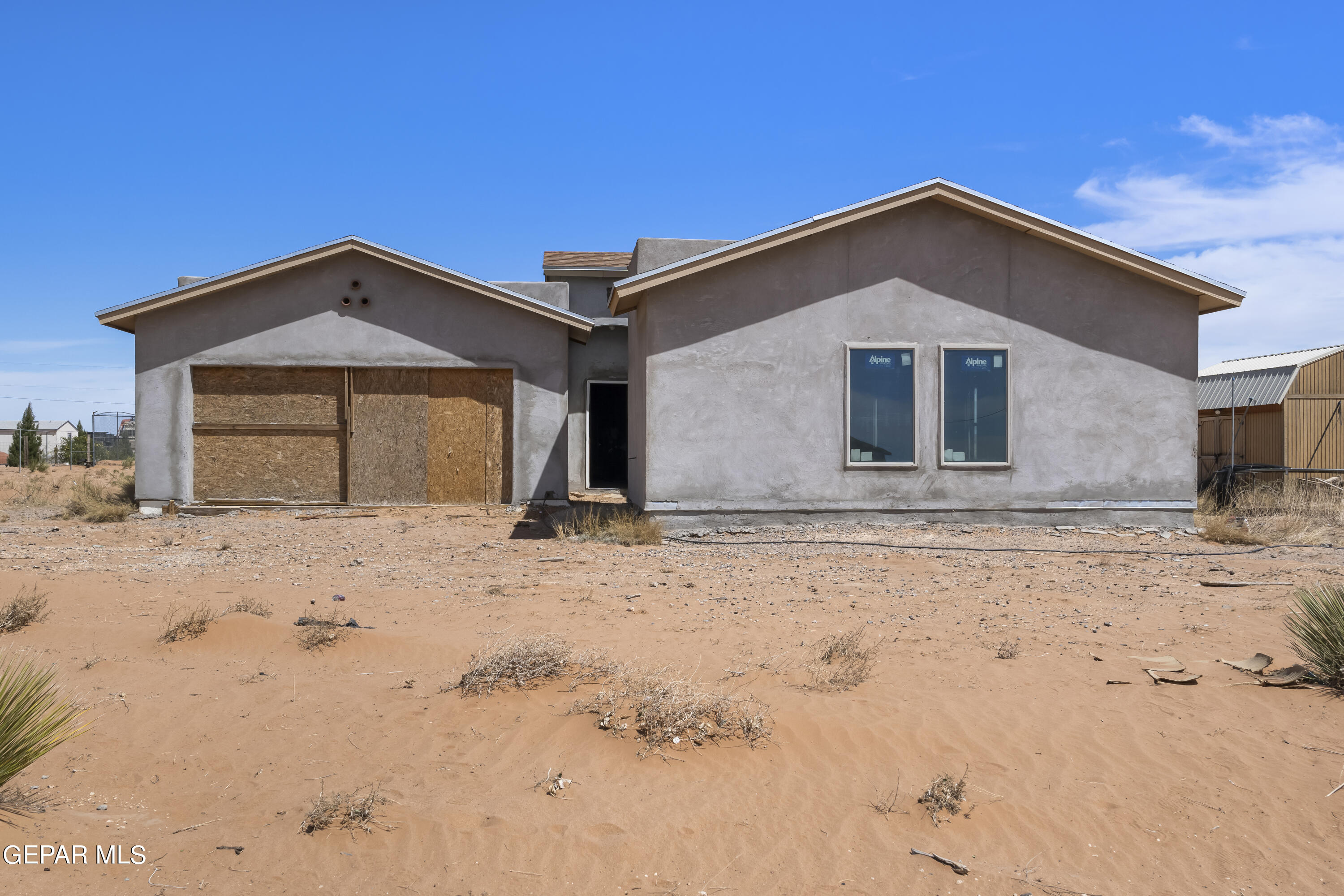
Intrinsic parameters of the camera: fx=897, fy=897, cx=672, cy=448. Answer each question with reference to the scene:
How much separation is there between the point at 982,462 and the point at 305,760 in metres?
10.3

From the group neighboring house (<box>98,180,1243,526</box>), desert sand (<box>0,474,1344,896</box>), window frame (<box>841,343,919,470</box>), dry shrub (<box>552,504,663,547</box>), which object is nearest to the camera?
desert sand (<box>0,474,1344,896</box>)

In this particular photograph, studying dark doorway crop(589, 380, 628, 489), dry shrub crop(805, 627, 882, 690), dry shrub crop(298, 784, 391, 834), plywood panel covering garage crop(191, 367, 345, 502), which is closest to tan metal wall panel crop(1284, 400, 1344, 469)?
dark doorway crop(589, 380, 628, 489)

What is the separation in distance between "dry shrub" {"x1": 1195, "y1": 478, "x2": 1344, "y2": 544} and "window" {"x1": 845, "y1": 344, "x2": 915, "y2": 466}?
467 cm

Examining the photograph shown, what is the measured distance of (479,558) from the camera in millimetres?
11117

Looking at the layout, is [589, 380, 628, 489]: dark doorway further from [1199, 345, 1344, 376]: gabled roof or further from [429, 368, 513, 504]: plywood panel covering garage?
[1199, 345, 1344, 376]: gabled roof

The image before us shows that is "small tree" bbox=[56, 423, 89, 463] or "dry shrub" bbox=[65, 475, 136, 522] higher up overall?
"small tree" bbox=[56, 423, 89, 463]

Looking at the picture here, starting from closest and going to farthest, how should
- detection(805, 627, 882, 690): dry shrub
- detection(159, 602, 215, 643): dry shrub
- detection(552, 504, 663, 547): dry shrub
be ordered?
detection(805, 627, 882, 690): dry shrub → detection(159, 602, 215, 643): dry shrub → detection(552, 504, 663, 547): dry shrub

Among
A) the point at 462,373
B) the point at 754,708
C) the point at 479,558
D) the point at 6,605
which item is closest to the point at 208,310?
the point at 462,373

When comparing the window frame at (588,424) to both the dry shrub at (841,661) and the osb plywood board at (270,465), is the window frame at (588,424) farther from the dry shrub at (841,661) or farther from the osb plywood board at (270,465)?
the dry shrub at (841,661)

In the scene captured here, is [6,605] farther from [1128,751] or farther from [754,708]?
[1128,751]

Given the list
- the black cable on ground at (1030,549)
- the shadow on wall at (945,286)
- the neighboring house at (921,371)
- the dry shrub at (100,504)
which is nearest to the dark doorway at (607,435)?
the neighboring house at (921,371)

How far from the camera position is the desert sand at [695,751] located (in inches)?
157

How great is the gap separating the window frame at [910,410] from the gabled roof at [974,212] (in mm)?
1781

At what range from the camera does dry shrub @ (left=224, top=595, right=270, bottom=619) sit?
24.5 ft
